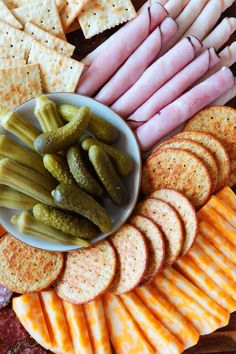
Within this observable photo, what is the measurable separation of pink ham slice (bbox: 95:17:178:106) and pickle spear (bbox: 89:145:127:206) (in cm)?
34

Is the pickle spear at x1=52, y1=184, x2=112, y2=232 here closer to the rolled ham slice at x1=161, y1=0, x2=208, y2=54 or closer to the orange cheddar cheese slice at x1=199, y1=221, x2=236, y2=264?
the orange cheddar cheese slice at x1=199, y1=221, x2=236, y2=264

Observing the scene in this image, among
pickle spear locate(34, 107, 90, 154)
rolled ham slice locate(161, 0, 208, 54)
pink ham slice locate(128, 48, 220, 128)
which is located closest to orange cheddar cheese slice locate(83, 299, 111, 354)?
pickle spear locate(34, 107, 90, 154)

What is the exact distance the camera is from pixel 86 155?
190 cm

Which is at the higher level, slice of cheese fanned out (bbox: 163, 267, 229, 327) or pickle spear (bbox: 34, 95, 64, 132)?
pickle spear (bbox: 34, 95, 64, 132)

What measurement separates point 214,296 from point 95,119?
858 millimetres

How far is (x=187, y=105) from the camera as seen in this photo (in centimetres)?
196

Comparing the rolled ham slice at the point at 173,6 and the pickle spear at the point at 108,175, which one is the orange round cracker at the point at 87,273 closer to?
the pickle spear at the point at 108,175

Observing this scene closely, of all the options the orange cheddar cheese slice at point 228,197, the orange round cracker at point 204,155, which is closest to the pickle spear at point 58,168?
the orange round cracker at point 204,155

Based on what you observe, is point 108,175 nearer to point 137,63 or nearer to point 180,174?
point 180,174

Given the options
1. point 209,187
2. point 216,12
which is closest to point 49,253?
point 209,187

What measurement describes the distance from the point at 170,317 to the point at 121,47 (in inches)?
45.3

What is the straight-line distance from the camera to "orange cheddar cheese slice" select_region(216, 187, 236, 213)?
1.91 metres

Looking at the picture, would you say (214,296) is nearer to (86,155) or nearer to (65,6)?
(86,155)

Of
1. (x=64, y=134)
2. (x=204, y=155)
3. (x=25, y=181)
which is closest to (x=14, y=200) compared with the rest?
(x=25, y=181)
